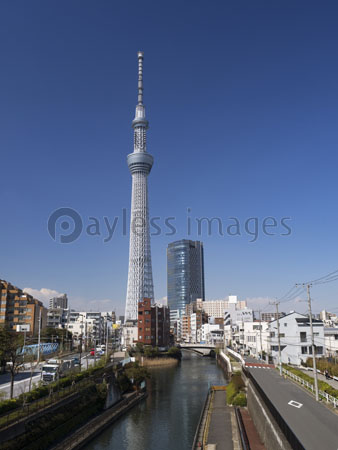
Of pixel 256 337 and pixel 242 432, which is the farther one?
pixel 256 337

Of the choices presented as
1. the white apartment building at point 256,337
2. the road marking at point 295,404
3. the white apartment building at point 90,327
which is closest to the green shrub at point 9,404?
the road marking at point 295,404

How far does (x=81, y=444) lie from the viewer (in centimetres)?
2295

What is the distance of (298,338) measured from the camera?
144 ft

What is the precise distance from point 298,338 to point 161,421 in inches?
817

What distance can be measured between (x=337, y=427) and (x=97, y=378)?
76.1 ft

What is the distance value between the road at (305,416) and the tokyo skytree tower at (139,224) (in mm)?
85111

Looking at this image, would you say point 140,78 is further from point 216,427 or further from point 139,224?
point 216,427

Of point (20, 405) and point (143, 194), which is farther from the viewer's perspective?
point (143, 194)

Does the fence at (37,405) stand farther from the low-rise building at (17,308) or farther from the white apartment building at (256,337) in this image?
the low-rise building at (17,308)

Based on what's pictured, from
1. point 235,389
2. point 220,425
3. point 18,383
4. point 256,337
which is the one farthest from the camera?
point 256,337

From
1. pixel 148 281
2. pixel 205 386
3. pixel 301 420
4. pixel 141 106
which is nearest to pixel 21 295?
pixel 205 386

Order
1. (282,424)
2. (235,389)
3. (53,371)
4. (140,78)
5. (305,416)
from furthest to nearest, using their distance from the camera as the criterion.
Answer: (140,78), (235,389), (53,371), (305,416), (282,424)

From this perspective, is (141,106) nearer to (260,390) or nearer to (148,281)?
(148,281)

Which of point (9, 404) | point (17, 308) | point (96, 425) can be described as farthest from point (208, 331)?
point (9, 404)
